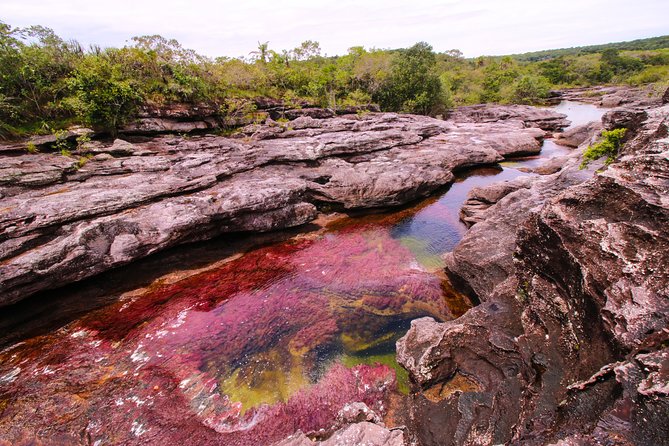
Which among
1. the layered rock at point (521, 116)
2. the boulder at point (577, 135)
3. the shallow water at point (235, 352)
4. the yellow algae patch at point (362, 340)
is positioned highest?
the layered rock at point (521, 116)

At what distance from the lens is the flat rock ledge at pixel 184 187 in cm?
1118

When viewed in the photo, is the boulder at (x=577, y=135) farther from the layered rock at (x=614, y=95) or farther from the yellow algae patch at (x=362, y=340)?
the yellow algae patch at (x=362, y=340)

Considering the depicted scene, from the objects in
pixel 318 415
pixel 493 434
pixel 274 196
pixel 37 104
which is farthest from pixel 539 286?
pixel 37 104

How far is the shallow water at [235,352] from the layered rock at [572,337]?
222 cm

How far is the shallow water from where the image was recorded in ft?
26.3

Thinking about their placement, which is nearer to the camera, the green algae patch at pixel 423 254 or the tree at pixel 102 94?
the green algae patch at pixel 423 254

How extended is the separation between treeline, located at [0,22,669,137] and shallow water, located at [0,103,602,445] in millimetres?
14470

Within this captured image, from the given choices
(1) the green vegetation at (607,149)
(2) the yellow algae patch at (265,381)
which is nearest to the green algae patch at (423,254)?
(1) the green vegetation at (607,149)

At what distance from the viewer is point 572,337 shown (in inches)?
230

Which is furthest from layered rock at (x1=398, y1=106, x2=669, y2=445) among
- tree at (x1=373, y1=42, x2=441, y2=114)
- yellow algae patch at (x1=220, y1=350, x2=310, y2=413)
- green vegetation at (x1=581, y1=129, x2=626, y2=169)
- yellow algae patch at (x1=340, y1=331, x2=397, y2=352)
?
tree at (x1=373, y1=42, x2=441, y2=114)

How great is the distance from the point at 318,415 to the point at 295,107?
107 feet

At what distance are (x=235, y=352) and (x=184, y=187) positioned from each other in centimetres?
937

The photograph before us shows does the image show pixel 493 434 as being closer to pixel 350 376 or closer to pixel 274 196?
pixel 350 376

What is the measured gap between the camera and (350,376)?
30.2ft
